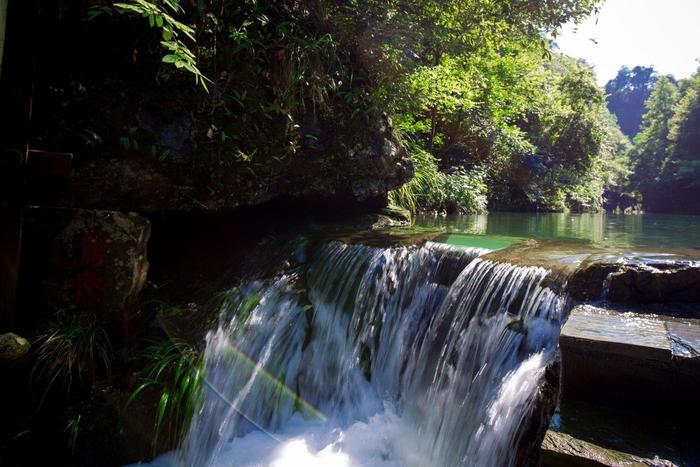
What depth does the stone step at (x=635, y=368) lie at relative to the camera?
2082mm

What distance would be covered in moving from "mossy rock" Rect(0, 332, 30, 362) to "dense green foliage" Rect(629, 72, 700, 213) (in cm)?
3670

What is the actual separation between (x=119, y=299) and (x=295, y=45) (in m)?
3.61

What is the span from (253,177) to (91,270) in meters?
2.21

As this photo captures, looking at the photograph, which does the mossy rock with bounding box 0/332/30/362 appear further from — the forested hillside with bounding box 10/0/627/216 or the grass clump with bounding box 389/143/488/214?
the grass clump with bounding box 389/143/488/214

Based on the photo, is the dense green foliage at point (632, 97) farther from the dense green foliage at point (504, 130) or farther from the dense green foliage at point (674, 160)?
the dense green foliage at point (504, 130)

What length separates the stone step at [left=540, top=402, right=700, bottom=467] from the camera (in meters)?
1.81

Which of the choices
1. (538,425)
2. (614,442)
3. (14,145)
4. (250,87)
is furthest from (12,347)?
(614,442)

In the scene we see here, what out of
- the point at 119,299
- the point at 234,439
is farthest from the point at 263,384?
the point at 119,299

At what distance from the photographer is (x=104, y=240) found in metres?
3.57

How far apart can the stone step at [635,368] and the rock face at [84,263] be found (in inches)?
135

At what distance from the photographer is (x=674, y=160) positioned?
3177cm

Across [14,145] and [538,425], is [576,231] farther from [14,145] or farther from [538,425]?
[14,145]

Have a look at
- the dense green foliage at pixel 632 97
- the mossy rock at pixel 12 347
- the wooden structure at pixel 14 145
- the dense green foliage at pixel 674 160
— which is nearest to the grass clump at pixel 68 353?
the mossy rock at pixel 12 347

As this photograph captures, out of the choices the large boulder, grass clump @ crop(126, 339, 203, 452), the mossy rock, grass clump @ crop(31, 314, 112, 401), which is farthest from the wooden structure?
the large boulder
